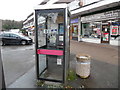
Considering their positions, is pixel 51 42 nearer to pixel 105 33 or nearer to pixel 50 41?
pixel 50 41

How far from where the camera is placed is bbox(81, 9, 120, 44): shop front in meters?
9.86

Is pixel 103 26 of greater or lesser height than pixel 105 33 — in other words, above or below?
above

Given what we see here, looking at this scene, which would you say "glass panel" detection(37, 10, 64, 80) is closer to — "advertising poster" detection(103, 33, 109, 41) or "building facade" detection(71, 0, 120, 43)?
"building facade" detection(71, 0, 120, 43)

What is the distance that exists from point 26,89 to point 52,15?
259 cm

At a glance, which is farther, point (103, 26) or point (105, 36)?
point (103, 26)

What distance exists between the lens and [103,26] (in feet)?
36.7

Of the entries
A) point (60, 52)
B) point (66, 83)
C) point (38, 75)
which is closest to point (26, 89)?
point (38, 75)

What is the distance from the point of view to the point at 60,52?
2.88m

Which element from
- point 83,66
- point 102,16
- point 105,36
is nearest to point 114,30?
point 105,36

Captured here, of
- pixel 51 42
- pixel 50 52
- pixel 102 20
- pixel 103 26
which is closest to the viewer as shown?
pixel 50 52

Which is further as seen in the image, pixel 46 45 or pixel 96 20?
pixel 96 20

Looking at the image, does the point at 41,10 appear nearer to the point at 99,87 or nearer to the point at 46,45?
the point at 46,45

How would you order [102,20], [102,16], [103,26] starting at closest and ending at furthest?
[102,16] → [102,20] → [103,26]

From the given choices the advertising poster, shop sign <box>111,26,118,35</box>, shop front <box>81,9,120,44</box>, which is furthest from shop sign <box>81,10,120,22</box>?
the advertising poster
